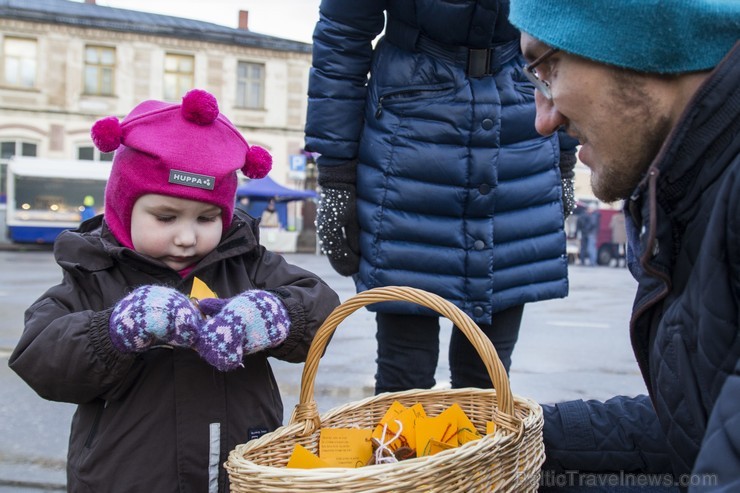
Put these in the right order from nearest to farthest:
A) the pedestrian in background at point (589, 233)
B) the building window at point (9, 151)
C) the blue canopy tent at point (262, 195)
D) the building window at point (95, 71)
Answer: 1. the blue canopy tent at point (262, 195)
2. the pedestrian in background at point (589, 233)
3. the building window at point (9, 151)
4. the building window at point (95, 71)

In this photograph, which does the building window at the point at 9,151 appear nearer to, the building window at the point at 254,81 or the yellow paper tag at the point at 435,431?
the building window at the point at 254,81

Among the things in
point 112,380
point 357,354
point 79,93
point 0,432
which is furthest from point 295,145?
point 112,380

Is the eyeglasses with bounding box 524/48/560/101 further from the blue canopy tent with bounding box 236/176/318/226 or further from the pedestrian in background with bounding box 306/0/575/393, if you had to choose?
the blue canopy tent with bounding box 236/176/318/226

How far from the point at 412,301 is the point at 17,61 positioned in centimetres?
2573

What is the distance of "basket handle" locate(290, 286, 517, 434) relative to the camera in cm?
168

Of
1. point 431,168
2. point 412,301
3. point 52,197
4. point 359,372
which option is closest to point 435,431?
point 412,301

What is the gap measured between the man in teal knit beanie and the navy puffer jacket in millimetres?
768

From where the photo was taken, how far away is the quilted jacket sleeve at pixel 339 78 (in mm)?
2299

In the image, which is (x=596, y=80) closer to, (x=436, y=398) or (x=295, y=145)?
(x=436, y=398)

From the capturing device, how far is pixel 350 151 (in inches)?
92.7

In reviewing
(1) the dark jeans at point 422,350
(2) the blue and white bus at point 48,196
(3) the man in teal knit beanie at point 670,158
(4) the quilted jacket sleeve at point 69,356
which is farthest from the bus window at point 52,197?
(3) the man in teal knit beanie at point 670,158

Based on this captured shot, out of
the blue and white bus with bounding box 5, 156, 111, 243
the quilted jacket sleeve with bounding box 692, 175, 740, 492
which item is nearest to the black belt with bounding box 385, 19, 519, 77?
the quilted jacket sleeve with bounding box 692, 175, 740, 492

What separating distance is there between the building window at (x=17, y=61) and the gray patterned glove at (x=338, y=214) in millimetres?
24767

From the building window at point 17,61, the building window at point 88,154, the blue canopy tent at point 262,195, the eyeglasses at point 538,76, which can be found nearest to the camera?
the eyeglasses at point 538,76
